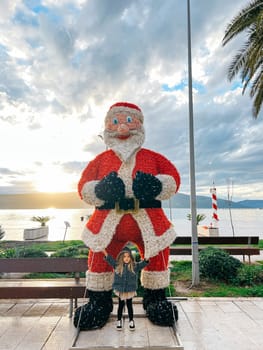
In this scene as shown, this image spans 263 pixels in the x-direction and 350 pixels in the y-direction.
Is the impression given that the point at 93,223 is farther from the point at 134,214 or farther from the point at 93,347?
the point at 93,347

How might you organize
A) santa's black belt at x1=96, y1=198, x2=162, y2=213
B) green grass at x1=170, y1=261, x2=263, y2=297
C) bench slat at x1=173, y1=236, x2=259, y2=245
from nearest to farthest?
santa's black belt at x1=96, y1=198, x2=162, y2=213 → green grass at x1=170, y1=261, x2=263, y2=297 → bench slat at x1=173, y1=236, x2=259, y2=245

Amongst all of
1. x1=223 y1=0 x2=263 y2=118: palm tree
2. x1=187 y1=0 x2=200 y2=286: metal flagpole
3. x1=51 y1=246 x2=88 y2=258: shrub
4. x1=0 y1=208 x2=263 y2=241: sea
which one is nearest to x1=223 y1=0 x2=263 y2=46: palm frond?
x1=223 y1=0 x2=263 y2=118: palm tree

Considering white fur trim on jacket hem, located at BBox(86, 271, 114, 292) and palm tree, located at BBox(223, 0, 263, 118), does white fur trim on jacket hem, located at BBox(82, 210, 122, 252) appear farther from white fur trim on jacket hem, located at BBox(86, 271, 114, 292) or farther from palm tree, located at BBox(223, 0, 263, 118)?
palm tree, located at BBox(223, 0, 263, 118)

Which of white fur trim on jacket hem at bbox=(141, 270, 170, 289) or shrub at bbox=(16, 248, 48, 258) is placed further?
shrub at bbox=(16, 248, 48, 258)

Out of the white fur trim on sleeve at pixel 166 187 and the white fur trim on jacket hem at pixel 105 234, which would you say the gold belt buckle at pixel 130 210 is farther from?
the white fur trim on sleeve at pixel 166 187

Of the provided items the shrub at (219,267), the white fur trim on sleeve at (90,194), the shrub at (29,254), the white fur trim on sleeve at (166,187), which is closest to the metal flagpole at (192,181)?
the shrub at (219,267)

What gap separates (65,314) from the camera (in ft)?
12.1

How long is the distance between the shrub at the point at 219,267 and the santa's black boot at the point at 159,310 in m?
2.44

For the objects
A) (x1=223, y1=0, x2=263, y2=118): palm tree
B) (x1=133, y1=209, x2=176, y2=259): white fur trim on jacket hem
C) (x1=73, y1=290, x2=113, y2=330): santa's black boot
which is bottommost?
(x1=73, y1=290, x2=113, y2=330): santa's black boot

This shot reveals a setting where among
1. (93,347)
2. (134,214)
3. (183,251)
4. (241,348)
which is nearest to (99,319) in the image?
(93,347)

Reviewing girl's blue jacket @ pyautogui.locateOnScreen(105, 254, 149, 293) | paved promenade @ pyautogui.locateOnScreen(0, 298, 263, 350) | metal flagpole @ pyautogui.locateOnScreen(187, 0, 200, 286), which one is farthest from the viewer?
metal flagpole @ pyautogui.locateOnScreen(187, 0, 200, 286)

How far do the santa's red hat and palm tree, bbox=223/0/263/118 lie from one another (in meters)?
4.68

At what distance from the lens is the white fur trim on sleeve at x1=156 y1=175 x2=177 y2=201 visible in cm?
308

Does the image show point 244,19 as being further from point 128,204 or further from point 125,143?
point 128,204
